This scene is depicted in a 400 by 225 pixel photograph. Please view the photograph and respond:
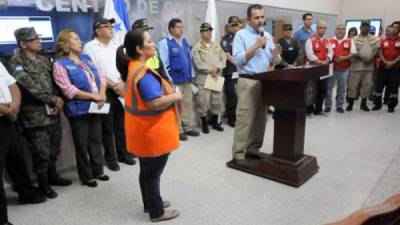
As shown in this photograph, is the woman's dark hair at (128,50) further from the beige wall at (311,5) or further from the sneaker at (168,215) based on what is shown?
the beige wall at (311,5)

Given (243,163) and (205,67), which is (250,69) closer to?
(243,163)

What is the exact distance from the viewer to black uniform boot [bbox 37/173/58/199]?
253 centimetres

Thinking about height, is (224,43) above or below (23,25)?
below

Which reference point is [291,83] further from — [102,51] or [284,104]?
[102,51]

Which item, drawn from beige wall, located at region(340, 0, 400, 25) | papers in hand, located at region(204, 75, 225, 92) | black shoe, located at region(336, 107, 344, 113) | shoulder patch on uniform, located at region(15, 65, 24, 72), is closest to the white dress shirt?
shoulder patch on uniform, located at region(15, 65, 24, 72)

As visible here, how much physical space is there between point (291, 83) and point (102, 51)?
1.74 m

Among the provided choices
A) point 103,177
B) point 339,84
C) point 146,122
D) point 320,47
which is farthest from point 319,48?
point 146,122

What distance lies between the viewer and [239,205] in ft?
7.88

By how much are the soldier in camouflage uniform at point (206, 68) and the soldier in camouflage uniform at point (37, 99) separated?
82.2 inches

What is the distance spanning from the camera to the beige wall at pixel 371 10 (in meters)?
8.60

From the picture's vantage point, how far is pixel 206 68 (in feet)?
13.8

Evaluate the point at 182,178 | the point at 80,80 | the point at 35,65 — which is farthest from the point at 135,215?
the point at 35,65

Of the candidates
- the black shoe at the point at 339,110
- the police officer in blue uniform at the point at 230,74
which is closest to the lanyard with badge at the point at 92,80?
the police officer in blue uniform at the point at 230,74

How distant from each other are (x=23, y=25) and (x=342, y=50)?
454cm
